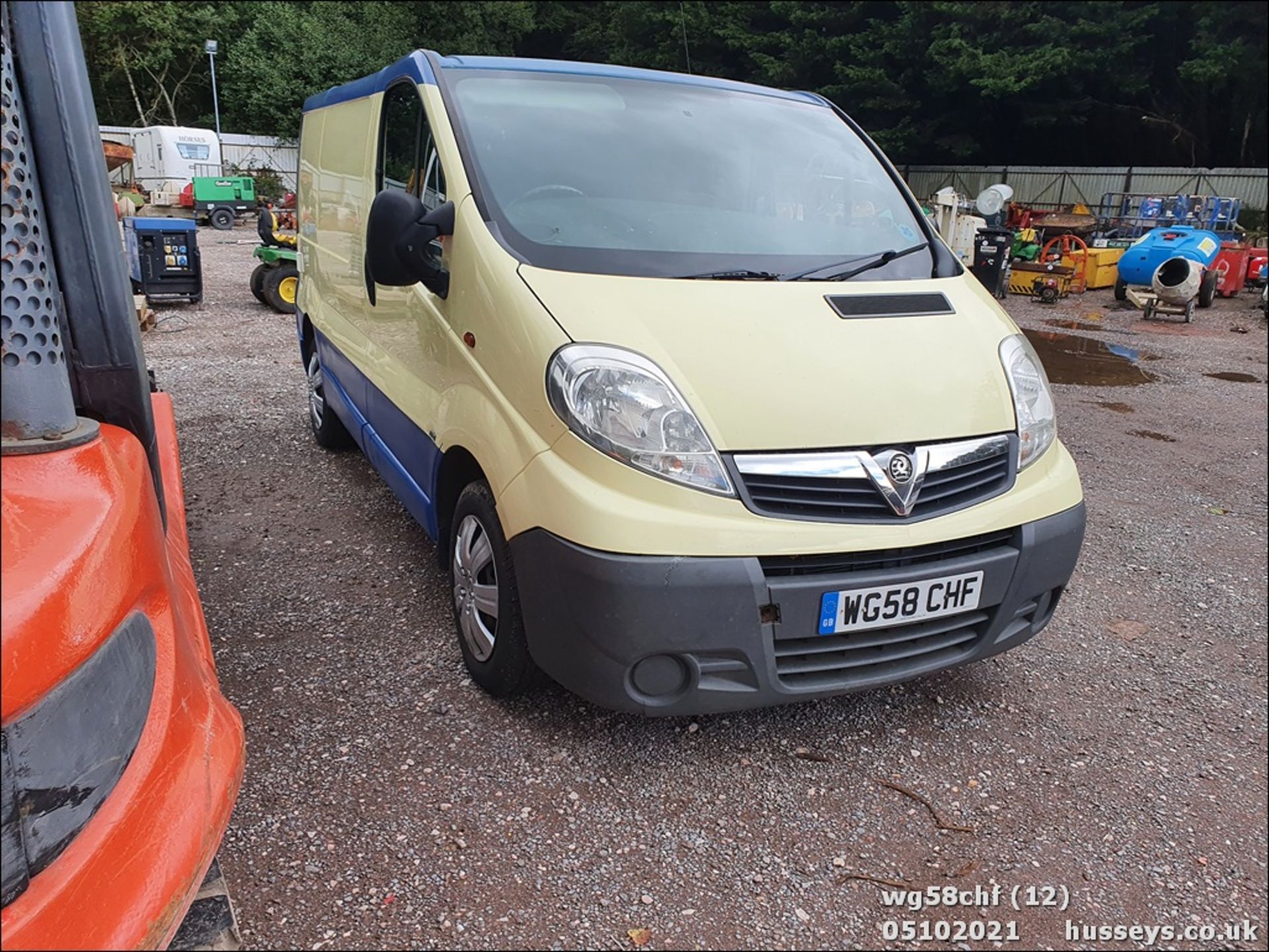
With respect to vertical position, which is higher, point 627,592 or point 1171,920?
point 627,592

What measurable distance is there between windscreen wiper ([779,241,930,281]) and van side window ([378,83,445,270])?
1.17 meters

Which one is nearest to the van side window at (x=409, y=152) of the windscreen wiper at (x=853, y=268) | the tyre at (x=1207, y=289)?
the windscreen wiper at (x=853, y=268)

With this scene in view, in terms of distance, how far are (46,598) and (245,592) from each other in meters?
2.59

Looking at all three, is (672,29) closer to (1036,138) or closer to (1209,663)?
(1036,138)

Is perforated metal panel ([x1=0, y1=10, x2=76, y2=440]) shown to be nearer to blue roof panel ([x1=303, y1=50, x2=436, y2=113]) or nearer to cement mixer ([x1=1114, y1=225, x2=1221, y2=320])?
blue roof panel ([x1=303, y1=50, x2=436, y2=113])

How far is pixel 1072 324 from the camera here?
12.9 metres

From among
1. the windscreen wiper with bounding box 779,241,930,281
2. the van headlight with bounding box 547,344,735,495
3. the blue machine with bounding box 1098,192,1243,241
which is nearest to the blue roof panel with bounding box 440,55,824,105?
the windscreen wiper with bounding box 779,241,930,281

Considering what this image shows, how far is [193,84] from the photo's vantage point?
43656 mm

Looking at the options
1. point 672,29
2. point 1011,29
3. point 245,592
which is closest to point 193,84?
point 672,29

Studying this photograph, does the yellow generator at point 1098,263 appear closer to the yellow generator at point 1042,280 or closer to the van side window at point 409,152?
the yellow generator at point 1042,280

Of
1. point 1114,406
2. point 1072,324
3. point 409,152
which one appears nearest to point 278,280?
point 409,152

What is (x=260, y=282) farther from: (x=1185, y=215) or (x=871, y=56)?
(x=871, y=56)

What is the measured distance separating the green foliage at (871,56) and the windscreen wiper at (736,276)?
1584cm

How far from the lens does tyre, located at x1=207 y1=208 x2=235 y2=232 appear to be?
25.8m
